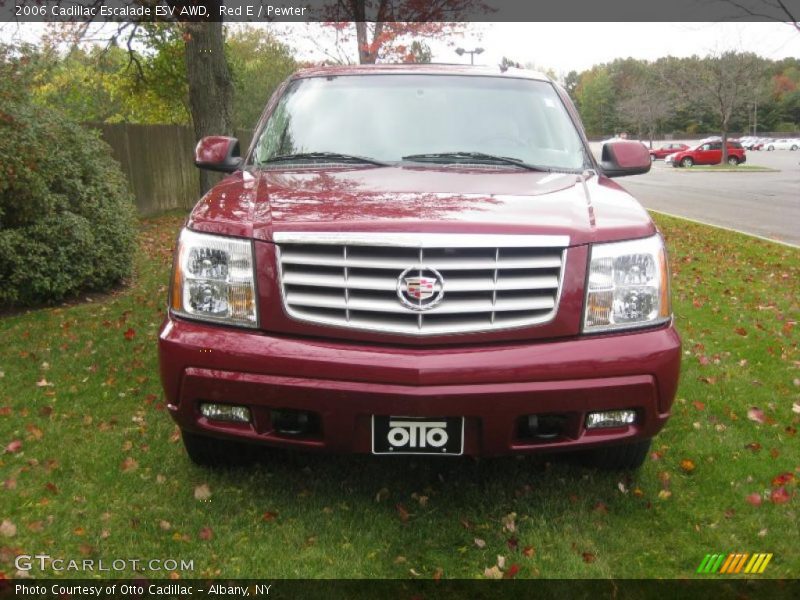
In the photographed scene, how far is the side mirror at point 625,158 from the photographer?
4.14 m

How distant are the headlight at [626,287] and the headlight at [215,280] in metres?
1.27

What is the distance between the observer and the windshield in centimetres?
383

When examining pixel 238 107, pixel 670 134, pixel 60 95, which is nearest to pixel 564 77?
pixel 670 134

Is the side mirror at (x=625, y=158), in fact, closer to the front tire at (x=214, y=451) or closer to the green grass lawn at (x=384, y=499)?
the green grass lawn at (x=384, y=499)

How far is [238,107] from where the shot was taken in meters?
31.2

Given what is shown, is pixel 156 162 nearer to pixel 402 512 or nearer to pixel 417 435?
pixel 402 512

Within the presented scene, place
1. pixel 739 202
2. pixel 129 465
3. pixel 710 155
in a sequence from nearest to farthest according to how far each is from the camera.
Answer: pixel 129 465, pixel 739 202, pixel 710 155

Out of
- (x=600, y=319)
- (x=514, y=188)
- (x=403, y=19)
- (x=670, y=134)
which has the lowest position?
(x=670, y=134)

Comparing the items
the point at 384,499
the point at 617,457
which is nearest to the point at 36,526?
the point at 384,499

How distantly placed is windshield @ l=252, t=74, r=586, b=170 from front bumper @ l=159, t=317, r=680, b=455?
4.32 ft

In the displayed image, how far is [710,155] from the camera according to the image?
1753 inches

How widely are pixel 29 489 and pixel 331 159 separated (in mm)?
2055

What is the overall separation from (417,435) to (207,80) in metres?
8.59

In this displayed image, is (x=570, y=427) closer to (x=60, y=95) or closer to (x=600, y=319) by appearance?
(x=600, y=319)
